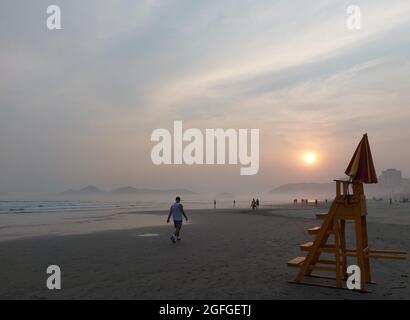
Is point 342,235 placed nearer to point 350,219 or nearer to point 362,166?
point 350,219

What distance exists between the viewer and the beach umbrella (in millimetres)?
8781

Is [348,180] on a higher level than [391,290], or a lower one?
higher

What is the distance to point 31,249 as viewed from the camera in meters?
16.2

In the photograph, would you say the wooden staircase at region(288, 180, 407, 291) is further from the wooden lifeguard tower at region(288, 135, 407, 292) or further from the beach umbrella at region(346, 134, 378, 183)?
the beach umbrella at region(346, 134, 378, 183)

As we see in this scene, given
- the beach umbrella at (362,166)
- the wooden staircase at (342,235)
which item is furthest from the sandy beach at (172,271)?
the beach umbrella at (362,166)

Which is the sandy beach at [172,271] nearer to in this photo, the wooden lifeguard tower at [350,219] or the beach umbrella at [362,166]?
the wooden lifeguard tower at [350,219]

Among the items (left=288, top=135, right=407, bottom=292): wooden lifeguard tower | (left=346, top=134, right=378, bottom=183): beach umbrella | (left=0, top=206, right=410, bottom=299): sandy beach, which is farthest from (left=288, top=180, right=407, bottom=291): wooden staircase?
(left=0, top=206, right=410, bottom=299): sandy beach

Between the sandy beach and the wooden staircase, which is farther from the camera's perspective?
the wooden staircase

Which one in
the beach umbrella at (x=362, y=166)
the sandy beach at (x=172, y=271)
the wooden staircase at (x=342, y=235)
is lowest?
the sandy beach at (x=172, y=271)

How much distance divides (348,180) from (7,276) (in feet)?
32.5

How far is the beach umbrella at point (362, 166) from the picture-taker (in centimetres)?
878

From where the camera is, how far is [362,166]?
8.89m
